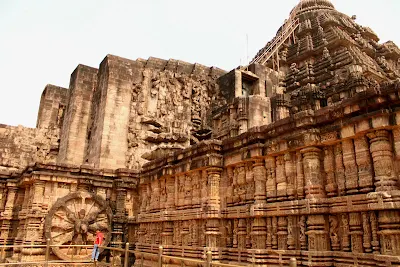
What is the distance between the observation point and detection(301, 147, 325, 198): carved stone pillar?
7.65 meters

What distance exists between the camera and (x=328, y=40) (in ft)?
95.3

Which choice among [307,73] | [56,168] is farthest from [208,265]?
[307,73]

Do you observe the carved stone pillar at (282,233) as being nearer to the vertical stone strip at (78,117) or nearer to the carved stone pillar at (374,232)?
the carved stone pillar at (374,232)

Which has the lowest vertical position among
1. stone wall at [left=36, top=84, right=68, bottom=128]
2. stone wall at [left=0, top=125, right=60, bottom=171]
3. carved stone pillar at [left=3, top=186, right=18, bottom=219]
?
carved stone pillar at [left=3, top=186, right=18, bottom=219]

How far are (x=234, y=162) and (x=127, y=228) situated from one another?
7.12 metres

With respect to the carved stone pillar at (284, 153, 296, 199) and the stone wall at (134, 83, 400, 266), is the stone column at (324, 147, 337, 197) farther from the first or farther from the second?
the carved stone pillar at (284, 153, 296, 199)

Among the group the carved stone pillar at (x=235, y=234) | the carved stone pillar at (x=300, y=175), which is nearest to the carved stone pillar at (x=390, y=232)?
the carved stone pillar at (x=300, y=175)

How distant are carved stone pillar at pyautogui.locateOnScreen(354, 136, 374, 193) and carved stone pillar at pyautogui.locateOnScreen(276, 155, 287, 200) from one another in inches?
76.4

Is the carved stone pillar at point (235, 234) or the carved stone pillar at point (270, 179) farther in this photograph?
the carved stone pillar at point (235, 234)

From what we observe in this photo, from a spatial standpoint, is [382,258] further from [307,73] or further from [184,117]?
[307,73]

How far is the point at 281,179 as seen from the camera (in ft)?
28.1

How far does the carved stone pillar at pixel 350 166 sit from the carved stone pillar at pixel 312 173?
Answer: 0.65m

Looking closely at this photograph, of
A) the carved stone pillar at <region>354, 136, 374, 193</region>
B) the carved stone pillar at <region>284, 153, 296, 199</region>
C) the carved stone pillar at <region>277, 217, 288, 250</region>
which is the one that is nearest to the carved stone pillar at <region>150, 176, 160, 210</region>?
the carved stone pillar at <region>277, 217, 288, 250</region>

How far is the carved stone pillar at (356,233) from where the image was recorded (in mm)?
6621
